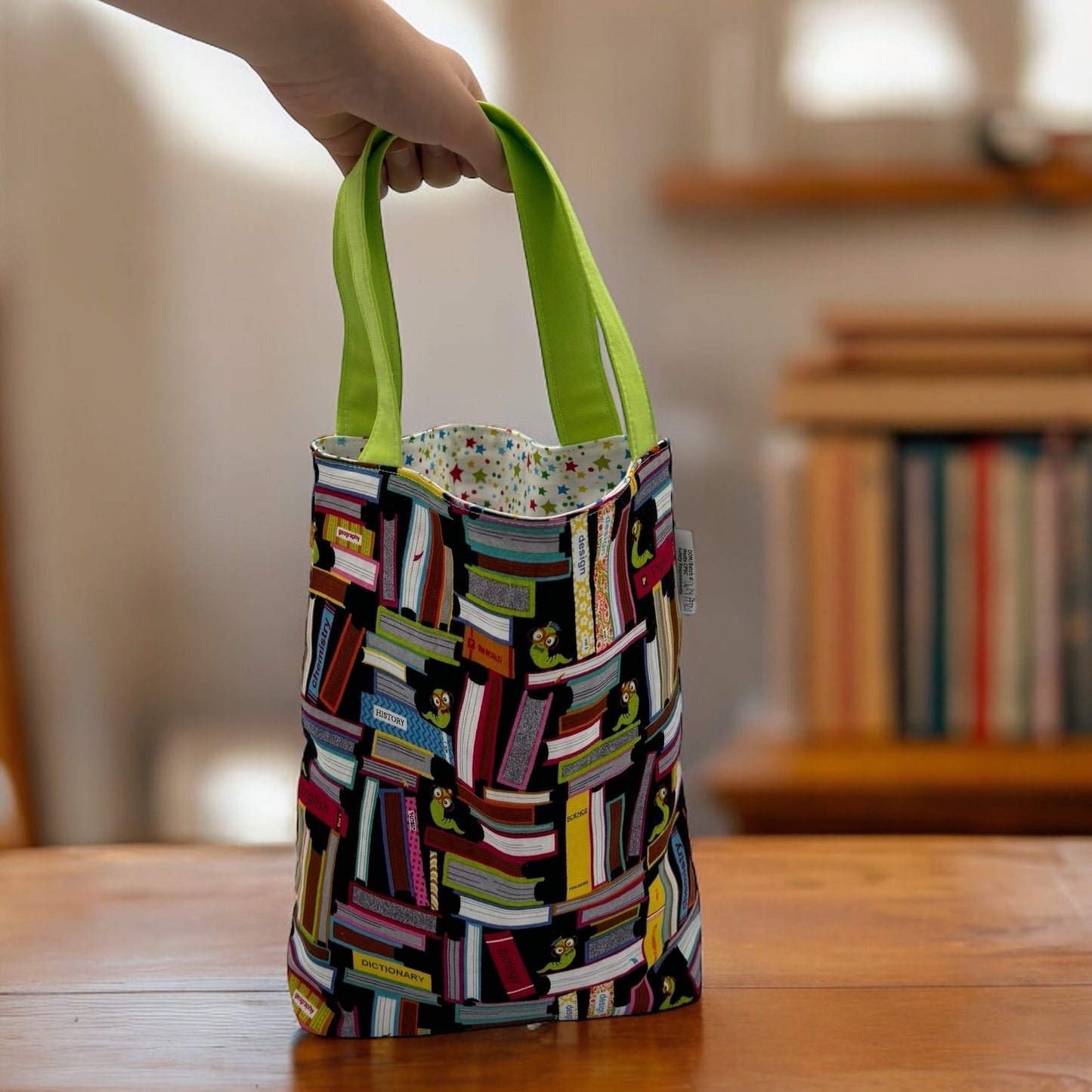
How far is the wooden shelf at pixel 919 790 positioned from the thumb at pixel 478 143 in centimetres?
75

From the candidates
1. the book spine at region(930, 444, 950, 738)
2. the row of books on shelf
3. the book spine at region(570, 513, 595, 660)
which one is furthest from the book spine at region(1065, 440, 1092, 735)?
the book spine at region(570, 513, 595, 660)

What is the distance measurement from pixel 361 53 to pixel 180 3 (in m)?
0.08

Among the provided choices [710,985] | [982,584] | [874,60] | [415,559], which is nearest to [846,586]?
[982,584]

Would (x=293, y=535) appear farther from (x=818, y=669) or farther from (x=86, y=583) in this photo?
(x=818, y=669)

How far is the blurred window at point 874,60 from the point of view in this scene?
132cm

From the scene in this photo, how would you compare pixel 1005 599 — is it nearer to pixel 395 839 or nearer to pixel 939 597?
pixel 939 597

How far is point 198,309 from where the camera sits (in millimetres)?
1457

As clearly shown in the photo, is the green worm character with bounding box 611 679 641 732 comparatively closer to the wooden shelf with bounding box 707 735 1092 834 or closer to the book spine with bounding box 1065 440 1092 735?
the wooden shelf with bounding box 707 735 1092 834

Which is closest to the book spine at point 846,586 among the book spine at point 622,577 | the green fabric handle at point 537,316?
the green fabric handle at point 537,316

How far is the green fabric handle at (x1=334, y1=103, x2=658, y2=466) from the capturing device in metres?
0.55

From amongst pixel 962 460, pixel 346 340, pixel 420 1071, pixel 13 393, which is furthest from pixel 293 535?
pixel 420 1071

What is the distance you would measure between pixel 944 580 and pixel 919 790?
0.69ft

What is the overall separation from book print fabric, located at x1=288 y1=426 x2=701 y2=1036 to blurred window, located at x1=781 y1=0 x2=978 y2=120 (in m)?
0.94

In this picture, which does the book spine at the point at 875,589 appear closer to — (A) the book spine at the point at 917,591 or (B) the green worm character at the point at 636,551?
(A) the book spine at the point at 917,591
